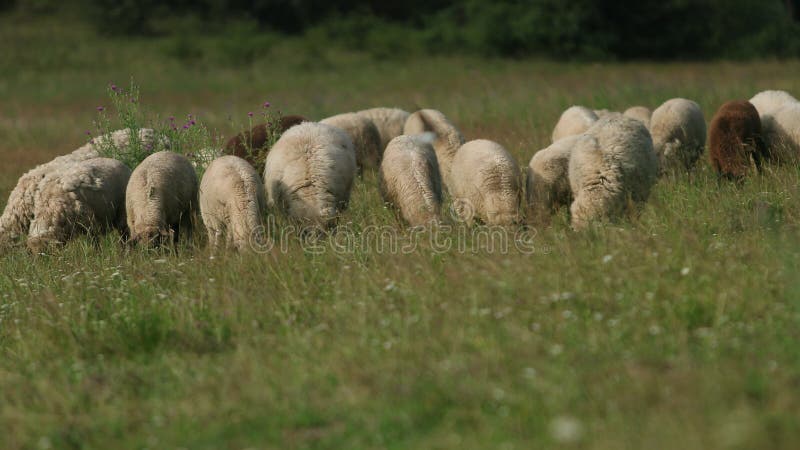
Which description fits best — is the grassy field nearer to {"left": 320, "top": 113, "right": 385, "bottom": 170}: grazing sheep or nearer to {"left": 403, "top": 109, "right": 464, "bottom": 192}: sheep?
{"left": 403, "top": 109, "right": 464, "bottom": 192}: sheep

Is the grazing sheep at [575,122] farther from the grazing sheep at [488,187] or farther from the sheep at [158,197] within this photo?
the sheep at [158,197]

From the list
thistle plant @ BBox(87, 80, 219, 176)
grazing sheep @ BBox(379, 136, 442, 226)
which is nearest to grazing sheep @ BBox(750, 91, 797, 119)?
grazing sheep @ BBox(379, 136, 442, 226)

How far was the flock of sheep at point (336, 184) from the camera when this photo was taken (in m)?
8.41

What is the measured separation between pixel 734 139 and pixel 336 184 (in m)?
4.51

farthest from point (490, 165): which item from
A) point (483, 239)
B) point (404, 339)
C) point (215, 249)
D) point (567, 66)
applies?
point (567, 66)

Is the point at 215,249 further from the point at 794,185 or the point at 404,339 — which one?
the point at 794,185

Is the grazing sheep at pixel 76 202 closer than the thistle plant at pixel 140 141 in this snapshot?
Yes

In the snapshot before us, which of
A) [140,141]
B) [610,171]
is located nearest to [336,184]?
[610,171]

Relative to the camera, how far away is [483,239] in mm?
7730

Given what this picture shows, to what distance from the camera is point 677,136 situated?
10.7m

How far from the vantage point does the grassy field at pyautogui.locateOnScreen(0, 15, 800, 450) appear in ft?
14.3

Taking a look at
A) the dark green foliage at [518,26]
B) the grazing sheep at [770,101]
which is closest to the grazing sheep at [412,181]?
the grazing sheep at [770,101]

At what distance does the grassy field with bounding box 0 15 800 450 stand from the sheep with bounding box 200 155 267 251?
353 millimetres

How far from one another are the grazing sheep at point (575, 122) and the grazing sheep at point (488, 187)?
2.25 metres
